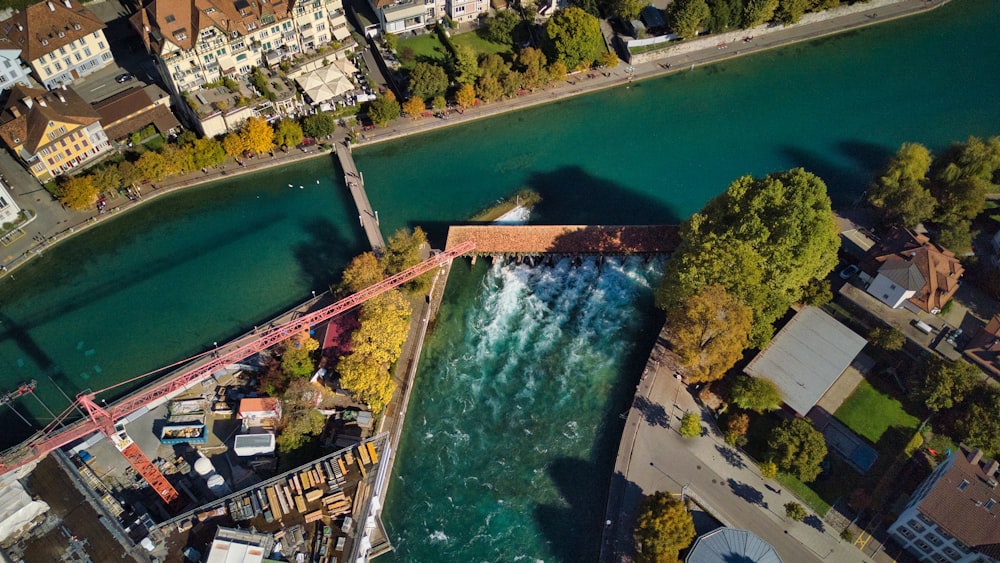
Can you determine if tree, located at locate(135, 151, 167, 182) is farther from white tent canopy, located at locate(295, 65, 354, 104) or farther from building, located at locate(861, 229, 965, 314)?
building, located at locate(861, 229, 965, 314)

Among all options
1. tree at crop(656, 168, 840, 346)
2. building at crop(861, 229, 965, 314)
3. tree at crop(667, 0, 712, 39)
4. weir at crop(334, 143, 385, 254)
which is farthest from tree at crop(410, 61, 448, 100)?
building at crop(861, 229, 965, 314)

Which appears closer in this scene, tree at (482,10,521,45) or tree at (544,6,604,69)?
tree at (544,6,604,69)

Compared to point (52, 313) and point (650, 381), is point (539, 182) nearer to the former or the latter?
point (650, 381)

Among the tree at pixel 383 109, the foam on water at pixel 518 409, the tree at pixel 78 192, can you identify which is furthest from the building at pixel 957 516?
the tree at pixel 78 192

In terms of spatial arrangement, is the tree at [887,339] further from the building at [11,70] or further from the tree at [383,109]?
the building at [11,70]

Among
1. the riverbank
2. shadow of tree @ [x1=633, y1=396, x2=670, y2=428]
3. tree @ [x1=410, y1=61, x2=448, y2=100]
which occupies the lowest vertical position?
shadow of tree @ [x1=633, y1=396, x2=670, y2=428]

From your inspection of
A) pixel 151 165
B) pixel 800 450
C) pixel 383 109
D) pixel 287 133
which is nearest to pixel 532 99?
pixel 383 109
